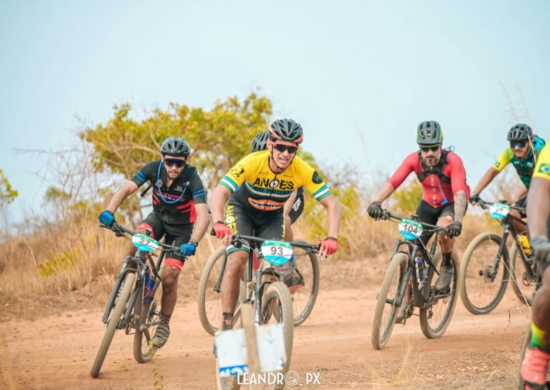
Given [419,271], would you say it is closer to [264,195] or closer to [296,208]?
[264,195]

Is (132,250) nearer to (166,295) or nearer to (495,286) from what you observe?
(166,295)

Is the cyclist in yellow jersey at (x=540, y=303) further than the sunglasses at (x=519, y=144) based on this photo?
No

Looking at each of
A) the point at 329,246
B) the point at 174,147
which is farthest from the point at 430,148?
the point at 174,147

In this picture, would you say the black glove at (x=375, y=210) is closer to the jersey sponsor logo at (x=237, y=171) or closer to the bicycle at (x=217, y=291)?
the bicycle at (x=217, y=291)

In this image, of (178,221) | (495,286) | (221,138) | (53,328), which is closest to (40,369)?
(178,221)

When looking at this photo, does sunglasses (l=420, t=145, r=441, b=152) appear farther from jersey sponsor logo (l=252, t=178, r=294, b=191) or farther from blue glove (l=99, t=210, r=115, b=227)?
blue glove (l=99, t=210, r=115, b=227)

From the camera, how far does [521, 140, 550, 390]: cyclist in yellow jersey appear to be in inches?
144

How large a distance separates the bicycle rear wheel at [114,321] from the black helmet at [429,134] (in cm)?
358

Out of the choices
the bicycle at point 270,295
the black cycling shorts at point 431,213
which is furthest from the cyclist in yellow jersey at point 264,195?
the black cycling shorts at point 431,213

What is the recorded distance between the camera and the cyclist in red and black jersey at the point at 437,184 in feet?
26.5

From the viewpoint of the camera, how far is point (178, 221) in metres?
8.14

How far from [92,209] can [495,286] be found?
7713 millimetres

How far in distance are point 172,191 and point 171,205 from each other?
164mm

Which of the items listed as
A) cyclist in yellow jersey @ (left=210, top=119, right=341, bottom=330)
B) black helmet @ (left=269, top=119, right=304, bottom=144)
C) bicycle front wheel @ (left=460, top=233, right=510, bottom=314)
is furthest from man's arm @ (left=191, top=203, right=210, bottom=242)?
bicycle front wheel @ (left=460, top=233, right=510, bottom=314)
